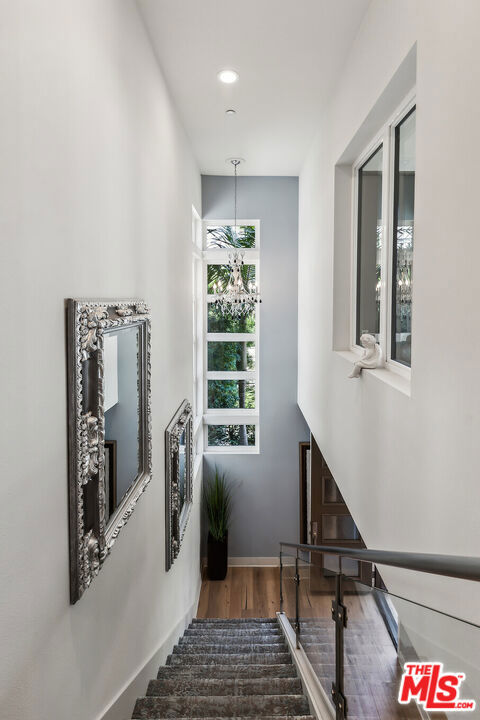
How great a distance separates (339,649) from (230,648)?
1.97 metres

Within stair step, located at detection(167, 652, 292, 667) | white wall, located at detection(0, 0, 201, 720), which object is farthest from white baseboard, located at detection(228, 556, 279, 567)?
white wall, located at detection(0, 0, 201, 720)

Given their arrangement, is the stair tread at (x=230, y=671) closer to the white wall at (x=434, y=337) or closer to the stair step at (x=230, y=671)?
the stair step at (x=230, y=671)

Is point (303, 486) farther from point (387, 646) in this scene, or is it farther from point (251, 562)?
point (387, 646)

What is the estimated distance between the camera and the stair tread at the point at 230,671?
115 inches

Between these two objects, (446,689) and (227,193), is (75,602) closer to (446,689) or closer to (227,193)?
(446,689)

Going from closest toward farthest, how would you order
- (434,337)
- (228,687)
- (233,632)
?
(434,337)
(228,687)
(233,632)

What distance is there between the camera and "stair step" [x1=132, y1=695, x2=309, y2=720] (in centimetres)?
236

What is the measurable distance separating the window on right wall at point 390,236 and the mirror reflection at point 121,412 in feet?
3.72

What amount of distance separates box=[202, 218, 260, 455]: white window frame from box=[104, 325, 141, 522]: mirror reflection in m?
3.72

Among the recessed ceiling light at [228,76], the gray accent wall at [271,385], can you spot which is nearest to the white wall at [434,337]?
the recessed ceiling light at [228,76]

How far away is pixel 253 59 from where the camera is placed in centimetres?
304

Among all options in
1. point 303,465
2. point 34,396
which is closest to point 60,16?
point 34,396

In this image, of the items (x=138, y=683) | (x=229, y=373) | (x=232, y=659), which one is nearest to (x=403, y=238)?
(x=138, y=683)

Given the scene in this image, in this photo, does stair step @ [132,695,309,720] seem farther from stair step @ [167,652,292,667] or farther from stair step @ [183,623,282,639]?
stair step @ [183,623,282,639]
